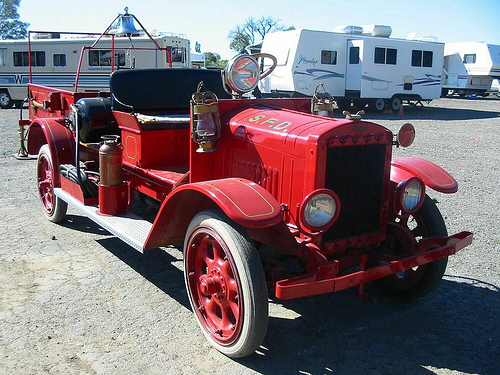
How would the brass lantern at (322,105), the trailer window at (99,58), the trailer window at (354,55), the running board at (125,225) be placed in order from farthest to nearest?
the trailer window at (99,58) < the trailer window at (354,55) < the brass lantern at (322,105) < the running board at (125,225)

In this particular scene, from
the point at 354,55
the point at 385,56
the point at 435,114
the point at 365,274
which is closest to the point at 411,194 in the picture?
the point at 365,274

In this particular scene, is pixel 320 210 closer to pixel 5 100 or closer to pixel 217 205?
pixel 217 205

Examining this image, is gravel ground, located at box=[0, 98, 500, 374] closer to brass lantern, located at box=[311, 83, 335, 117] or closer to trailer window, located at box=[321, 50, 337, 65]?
brass lantern, located at box=[311, 83, 335, 117]

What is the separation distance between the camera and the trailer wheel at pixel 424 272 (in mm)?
3760

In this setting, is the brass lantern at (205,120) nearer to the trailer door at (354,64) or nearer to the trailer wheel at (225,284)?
the trailer wheel at (225,284)

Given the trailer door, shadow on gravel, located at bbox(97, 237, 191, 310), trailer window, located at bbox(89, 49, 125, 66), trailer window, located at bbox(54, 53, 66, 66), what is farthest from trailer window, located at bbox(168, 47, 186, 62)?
shadow on gravel, located at bbox(97, 237, 191, 310)

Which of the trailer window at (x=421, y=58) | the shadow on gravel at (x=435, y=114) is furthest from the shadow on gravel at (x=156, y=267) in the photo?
the trailer window at (x=421, y=58)

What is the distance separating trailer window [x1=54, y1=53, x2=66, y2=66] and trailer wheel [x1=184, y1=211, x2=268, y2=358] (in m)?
18.5

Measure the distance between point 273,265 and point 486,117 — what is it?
18.5 metres

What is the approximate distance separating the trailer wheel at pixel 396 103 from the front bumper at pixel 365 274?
685 inches

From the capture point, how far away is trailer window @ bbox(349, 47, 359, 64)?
62.1 ft

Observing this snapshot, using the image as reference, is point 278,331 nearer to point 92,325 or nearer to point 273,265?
point 273,265

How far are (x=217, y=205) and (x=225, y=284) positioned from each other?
0.52m

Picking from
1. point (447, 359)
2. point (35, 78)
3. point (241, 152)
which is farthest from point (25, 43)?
point (447, 359)
